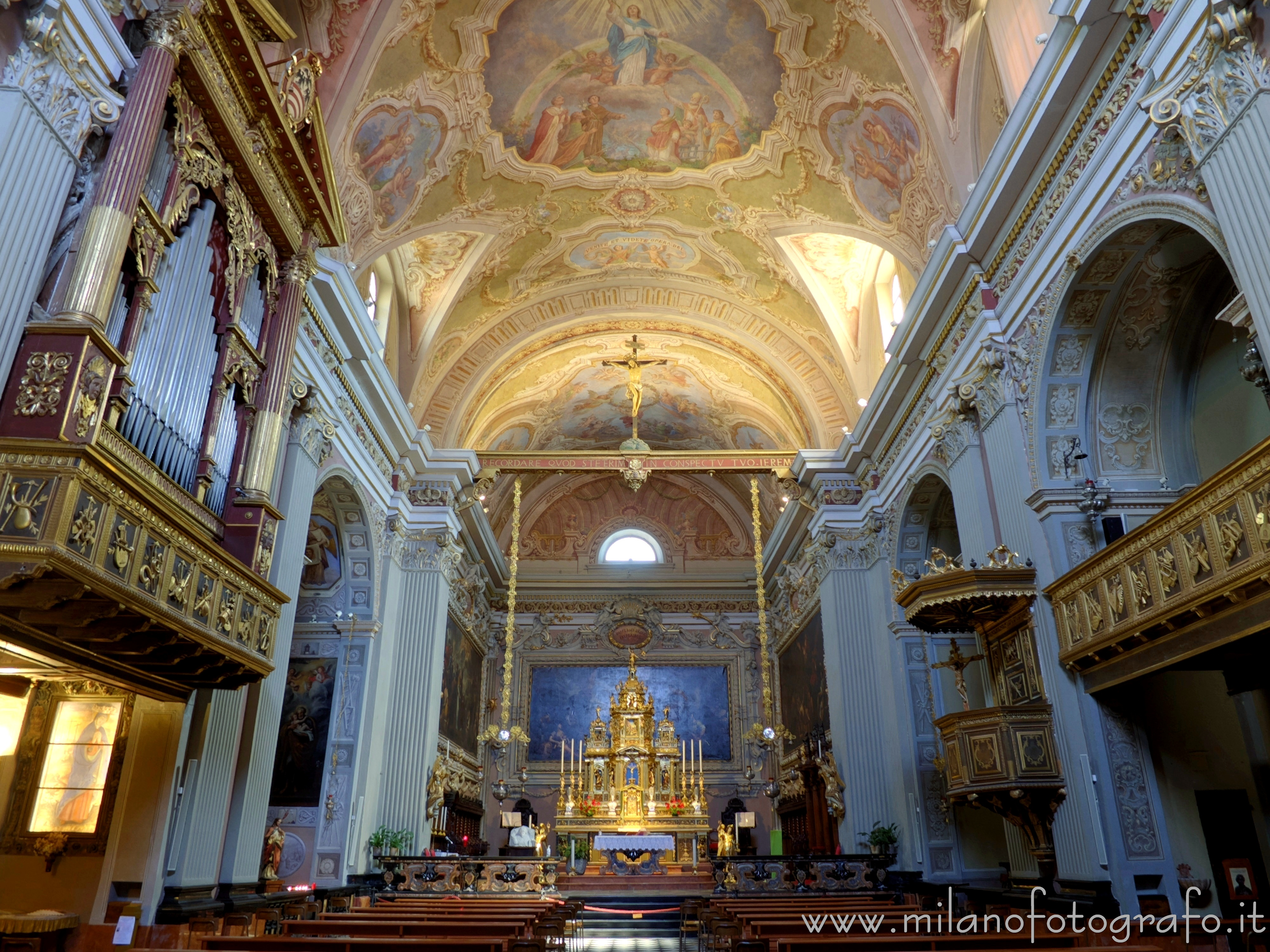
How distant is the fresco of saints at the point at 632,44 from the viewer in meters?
13.9

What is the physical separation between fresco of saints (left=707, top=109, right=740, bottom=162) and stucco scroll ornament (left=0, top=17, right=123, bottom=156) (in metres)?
10.5

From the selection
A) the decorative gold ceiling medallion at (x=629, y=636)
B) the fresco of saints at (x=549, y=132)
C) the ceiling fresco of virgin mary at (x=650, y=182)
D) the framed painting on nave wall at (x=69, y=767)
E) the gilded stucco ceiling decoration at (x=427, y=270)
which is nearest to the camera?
the framed painting on nave wall at (x=69, y=767)

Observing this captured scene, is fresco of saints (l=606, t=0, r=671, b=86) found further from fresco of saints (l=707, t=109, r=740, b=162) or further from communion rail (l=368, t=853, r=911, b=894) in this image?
communion rail (l=368, t=853, r=911, b=894)

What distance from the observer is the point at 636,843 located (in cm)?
1947

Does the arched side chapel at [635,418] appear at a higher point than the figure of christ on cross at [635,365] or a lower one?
lower

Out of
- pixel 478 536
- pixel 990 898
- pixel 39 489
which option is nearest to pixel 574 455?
pixel 478 536

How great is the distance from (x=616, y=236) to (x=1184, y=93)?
1236cm

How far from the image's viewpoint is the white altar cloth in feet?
63.8

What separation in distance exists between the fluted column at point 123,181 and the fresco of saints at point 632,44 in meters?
8.03

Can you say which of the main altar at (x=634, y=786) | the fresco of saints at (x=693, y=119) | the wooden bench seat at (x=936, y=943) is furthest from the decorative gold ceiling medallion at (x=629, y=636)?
the wooden bench seat at (x=936, y=943)

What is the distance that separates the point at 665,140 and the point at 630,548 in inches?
621

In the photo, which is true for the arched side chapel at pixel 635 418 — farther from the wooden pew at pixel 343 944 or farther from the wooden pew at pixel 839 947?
the wooden pew at pixel 839 947

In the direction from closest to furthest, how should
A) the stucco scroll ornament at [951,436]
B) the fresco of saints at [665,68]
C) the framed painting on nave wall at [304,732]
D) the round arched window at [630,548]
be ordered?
1. the stucco scroll ornament at [951,436]
2. the framed painting on nave wall at [304,732]
3. the fresco of saints at [665,68]
4. the round arched window at [630,548]

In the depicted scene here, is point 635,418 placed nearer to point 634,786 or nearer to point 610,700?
point 634,786
